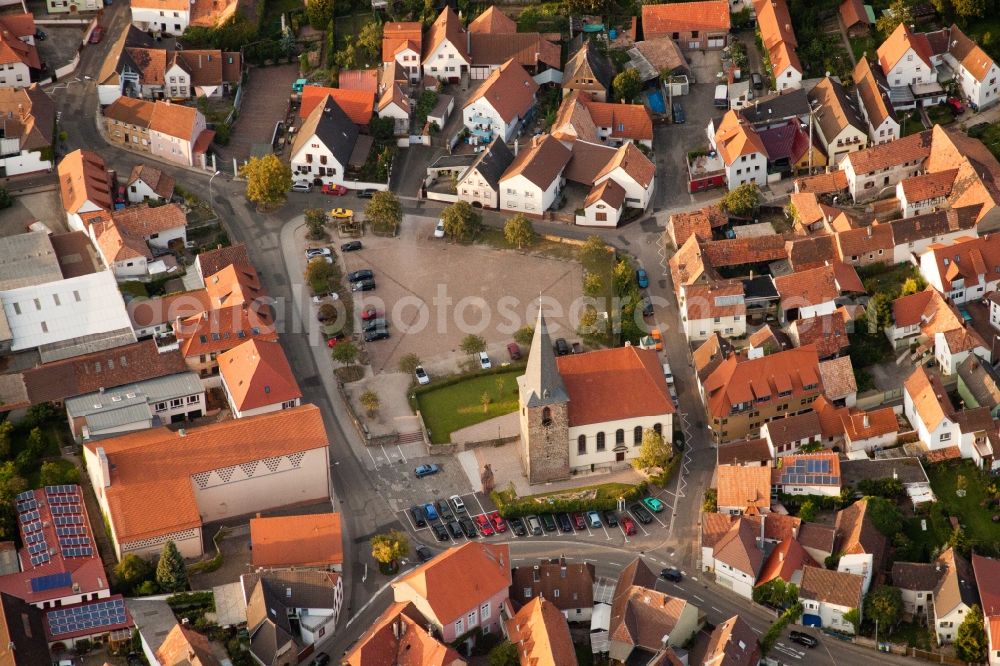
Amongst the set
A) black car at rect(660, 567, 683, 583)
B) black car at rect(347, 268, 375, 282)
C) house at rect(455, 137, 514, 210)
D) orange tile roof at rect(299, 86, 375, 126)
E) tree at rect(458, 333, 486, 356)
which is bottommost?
black car at rect(660, 567, 683, 583)

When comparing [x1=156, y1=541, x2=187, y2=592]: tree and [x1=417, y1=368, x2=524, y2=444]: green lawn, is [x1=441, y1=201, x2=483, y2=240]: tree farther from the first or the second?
[x1=156, y1=541, x2=187, y2=592]: tree

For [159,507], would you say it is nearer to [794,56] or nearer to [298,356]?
[298,356]

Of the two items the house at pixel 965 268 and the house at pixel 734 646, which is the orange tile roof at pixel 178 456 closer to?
the house at pixel 734 646

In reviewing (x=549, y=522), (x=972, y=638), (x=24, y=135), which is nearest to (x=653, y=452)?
(x=549, y=522)

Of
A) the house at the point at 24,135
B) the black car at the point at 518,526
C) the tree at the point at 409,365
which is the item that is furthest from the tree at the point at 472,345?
the house at the point at 24,135

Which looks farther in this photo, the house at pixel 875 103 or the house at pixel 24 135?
the house at pixel 875 103

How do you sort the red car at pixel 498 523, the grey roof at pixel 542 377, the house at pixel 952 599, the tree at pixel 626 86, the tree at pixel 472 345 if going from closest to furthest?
the house at pixel 952 599
the red car at pixel 498 523
the grey roof at pixel 542 377
the tree at pixel 472 345
the tree at pixel 626 86

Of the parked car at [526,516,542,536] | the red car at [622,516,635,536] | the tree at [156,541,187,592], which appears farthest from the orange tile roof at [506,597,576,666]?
the tree at [156,541,187,592]
